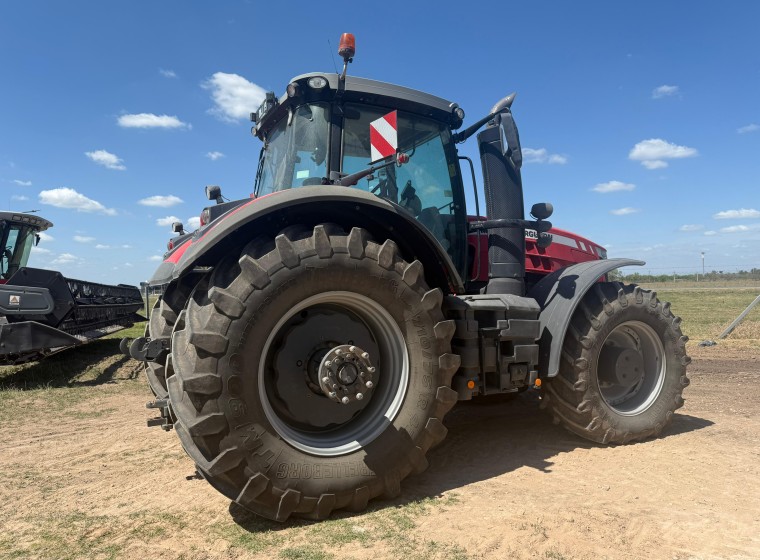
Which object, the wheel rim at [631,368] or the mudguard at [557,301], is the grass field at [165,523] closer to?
the mudguard at [557,301]

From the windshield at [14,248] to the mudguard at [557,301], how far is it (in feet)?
32.9

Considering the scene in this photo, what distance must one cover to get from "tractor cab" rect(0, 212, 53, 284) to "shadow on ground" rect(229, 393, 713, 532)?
909 cm

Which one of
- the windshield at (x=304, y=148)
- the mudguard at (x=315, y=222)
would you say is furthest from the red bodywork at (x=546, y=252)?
the windshield at (x=304, y=148)

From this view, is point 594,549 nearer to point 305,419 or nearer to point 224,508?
point 305,419

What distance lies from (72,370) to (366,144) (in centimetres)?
736

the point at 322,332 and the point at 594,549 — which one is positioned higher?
the point at 322,332

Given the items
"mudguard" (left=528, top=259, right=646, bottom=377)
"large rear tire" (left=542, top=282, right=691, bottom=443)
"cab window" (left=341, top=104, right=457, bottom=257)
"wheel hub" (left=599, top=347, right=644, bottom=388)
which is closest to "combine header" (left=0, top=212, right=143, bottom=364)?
"cab window" (left=341, top=104, right=457, bottom=257)

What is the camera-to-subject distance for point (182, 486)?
11.2 feet

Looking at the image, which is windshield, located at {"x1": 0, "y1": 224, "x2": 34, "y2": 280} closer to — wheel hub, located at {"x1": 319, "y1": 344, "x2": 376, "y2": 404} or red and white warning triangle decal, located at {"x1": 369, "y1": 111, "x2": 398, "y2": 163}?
red and white warning triangle decal, located at {"x1": 369, "y1": 111, "x2": 398, "y2": 163}

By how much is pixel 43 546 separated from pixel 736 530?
365 cm

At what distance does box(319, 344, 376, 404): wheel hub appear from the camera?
2.98 metres

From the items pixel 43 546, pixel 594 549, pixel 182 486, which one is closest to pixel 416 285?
pixel 594 549

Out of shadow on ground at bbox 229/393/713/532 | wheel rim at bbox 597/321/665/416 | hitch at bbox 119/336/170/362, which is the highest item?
hitch at bbox 119/336/170/362

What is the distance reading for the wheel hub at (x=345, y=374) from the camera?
2.98m
